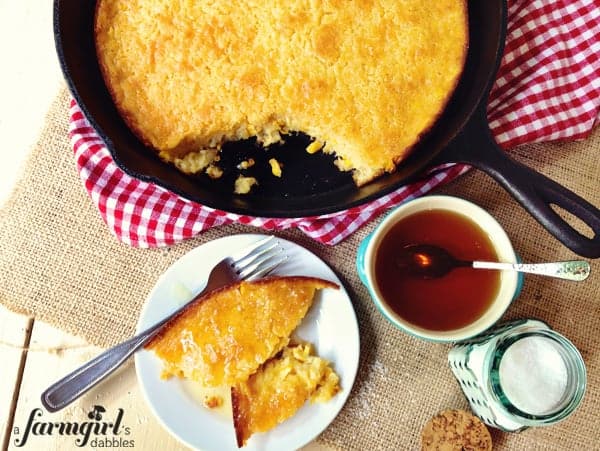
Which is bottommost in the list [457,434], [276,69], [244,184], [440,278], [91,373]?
[457,434]

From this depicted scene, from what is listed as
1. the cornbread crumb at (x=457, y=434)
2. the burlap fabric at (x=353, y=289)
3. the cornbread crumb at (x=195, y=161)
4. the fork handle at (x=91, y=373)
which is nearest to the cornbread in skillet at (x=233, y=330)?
the fork handle at (x=91, y=373)

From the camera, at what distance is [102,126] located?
1.70m

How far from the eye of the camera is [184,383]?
70.3 inches

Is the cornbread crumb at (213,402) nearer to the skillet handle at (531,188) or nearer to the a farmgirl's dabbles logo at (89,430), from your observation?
the a farmgirl's dabbles logo at (89,430)

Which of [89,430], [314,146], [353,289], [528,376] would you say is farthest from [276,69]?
[89,430]

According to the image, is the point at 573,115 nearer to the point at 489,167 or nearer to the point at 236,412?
the point at 489,167

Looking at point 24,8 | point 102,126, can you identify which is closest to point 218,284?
point 102,126

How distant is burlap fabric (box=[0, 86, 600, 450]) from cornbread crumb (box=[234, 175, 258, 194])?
4.9 inches

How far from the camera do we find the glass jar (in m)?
1.62

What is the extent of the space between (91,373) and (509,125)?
153 centimetres

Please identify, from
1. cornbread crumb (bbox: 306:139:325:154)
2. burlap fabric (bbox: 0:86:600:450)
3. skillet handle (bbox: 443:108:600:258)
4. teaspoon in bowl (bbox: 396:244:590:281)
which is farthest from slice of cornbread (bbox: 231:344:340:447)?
skillet handle (bbox: 443:108:600:258)

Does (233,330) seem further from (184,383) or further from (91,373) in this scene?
(91,373)

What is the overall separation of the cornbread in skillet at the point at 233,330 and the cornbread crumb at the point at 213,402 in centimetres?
6

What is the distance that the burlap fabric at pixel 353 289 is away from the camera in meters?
1.87
